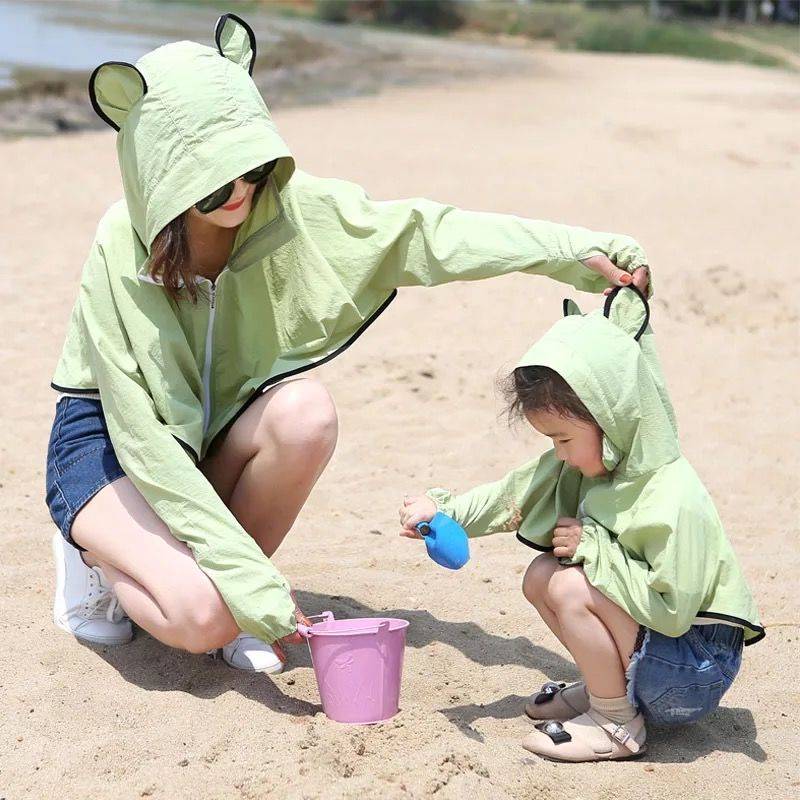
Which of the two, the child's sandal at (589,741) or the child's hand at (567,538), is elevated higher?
the child's hand at (567,538)

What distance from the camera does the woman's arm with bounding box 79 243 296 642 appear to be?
8.59 ft

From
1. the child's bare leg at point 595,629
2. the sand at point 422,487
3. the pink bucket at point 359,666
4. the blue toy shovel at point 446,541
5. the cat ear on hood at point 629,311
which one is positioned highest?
the cat ear on hood at point 629,311

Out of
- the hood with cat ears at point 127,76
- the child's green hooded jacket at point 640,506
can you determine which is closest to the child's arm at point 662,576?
the child's green hooded jacket at point 640,506

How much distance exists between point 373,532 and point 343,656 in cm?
120

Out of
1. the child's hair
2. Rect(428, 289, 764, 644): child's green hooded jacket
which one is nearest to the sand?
Rect(428, 289, 764, 644): child's green hooded jacket

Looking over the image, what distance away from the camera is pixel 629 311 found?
2684 millimetres

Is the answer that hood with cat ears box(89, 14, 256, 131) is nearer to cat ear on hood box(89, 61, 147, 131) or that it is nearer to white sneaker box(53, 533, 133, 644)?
cat ear on hood box(89, 61, 147, 131)

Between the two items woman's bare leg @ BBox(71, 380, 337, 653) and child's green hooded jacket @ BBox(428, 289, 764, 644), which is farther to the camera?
woman's bare leg @ BBox(71, 380, 337, 653)

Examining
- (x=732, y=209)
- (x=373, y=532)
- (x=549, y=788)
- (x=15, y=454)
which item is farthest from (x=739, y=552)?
(x=732, y=209)

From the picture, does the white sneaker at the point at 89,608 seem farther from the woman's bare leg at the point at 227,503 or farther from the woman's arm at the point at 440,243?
the woman's arm at the point at 440,243

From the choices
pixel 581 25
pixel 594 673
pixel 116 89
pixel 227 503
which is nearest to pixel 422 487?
pixel 227 503

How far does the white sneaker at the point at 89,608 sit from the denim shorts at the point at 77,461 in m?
0.15

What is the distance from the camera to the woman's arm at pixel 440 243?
2814 millimetres

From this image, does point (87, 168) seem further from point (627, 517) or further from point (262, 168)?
point (627, 517)
